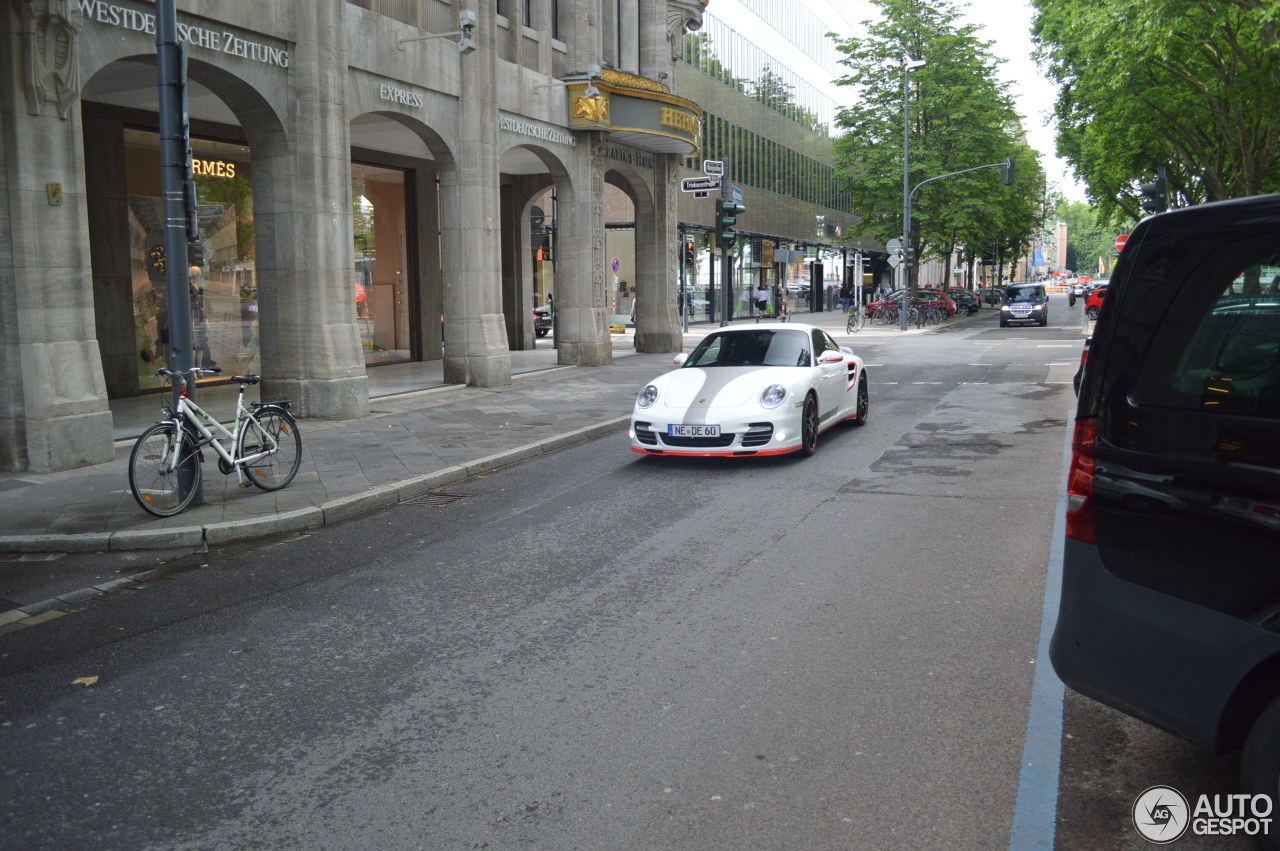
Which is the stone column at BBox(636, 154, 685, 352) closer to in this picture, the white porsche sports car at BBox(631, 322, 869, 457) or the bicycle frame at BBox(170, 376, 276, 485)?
the white porsche sports car at BBox(631, 322, 869, 457)

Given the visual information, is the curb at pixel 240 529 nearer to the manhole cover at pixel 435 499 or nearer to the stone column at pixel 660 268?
the manhole cover at pixel 435 499

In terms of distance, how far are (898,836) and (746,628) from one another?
7.37 ft

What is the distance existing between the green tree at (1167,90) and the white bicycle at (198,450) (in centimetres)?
2016

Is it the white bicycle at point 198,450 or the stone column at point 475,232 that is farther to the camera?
the stone column at point 475,232

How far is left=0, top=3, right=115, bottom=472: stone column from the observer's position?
10.4 metres

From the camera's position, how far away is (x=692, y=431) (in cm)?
1082

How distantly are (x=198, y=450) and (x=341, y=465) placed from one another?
7.13 ft

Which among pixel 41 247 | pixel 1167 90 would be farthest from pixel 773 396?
pixel 1167 90

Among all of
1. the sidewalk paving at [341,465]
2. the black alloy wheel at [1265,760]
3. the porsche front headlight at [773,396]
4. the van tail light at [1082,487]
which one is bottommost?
the sidewalk paving at [341,465]

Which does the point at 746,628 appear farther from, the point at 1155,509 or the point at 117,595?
the point at 117,595

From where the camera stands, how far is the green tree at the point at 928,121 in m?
49.3

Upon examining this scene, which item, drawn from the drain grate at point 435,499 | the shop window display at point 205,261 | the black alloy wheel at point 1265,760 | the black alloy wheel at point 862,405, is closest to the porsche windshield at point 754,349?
the black alloy wheel at point 862,405

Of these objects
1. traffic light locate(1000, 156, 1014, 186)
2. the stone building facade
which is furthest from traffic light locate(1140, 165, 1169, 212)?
traffic light locate(1000, 156, 1014, 186)

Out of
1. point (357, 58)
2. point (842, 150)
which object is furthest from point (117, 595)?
point (842, 150)
